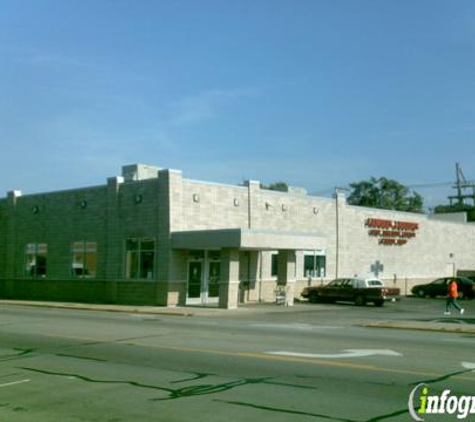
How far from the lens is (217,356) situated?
14.2 meters

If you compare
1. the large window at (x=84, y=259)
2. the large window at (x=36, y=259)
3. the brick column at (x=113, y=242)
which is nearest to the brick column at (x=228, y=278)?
the brick column at (x=113, y=242)

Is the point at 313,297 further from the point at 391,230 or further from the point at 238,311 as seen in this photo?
the point at 391,230

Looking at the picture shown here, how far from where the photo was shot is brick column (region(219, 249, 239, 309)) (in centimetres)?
3203

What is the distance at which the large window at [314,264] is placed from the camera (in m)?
42.5

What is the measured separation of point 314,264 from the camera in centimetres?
4306

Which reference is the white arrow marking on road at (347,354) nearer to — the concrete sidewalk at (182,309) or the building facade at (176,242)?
the concrete sidewalk at (182,309)

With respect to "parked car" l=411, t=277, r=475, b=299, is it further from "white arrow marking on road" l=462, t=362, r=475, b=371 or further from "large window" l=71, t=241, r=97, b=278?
"white arrow marking on road" l=462, t=362, r=475, b=371

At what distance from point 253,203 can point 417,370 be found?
2657cm

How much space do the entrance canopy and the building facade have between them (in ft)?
0.16

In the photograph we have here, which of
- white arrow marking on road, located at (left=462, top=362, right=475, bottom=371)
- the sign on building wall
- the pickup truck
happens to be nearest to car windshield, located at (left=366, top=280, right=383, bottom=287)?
the pickup truck

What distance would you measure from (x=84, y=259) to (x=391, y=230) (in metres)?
22.3

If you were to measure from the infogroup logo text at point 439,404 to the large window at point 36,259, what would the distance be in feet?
111

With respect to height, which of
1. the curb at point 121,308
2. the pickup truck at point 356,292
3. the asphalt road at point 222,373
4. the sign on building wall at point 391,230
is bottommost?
the curb at point 121,308

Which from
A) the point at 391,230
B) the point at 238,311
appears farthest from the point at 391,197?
the point at 238,311
